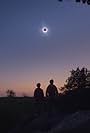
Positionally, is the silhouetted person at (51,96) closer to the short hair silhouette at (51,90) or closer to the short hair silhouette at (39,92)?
the short hair silhouette at (51,90)

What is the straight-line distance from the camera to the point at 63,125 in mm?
19781

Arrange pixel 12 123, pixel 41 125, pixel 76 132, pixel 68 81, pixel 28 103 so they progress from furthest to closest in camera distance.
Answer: pixel 68 81, pixel 28 103, pixel 12 123, pixel 41 125, pixel 76 132

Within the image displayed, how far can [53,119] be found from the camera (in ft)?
69.9

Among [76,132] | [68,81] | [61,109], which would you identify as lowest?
[76,132]

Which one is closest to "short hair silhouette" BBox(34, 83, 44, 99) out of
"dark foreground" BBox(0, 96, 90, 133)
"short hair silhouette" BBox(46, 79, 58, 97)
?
"dark foreground" BBox(0, 96, 90, 133)

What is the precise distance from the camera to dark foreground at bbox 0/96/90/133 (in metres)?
19.4

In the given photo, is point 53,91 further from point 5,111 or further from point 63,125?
point 5,111

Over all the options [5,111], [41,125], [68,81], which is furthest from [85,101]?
[68,81]

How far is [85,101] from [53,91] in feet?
5.28

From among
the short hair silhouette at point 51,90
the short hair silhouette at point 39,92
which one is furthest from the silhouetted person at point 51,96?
the short hair silhouette at point 39,92

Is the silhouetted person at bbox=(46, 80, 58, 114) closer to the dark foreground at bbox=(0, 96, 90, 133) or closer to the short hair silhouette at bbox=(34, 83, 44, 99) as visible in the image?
the dark foreground at bbox=(0, 96, 90, 133)

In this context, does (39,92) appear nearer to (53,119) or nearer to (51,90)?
(51,90)

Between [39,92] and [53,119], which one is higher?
[39,92]

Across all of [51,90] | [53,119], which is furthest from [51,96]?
A: [53,119]
